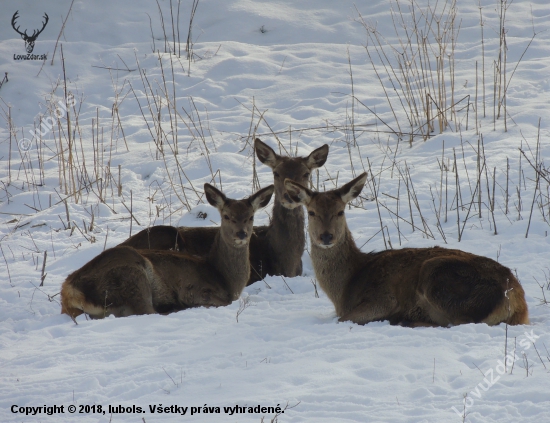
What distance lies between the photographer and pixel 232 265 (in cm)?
827

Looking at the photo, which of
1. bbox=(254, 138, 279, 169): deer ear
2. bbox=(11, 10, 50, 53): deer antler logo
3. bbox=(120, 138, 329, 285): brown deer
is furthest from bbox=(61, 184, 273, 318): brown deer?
bbox=(11, 10, 50, 53): deer antler logo

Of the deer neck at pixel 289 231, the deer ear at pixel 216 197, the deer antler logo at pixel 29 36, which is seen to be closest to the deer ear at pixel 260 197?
the deer ear at pixel 216 197

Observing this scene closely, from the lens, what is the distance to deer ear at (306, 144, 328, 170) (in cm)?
937

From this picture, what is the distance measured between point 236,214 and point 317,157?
72.2 inches

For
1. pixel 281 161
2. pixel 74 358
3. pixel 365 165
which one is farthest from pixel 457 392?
pixel 365 165

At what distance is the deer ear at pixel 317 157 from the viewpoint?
9367 millimetres

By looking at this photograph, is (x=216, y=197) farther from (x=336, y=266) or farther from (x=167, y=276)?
(x=336, y=266)

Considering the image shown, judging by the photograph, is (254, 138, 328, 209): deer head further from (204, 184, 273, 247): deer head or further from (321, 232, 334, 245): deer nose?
(321, 232, 334, 245): deer nose

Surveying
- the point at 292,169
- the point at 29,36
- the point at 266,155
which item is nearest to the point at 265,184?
the point at 266,155

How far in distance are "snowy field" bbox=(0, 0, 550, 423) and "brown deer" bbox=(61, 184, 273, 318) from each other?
311 mm

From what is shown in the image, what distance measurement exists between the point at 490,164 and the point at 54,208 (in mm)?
6323

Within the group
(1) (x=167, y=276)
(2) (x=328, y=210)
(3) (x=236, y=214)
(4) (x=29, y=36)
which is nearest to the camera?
(2) (x=328, y=210)

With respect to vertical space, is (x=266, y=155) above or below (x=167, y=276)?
above

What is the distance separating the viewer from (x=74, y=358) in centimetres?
554
